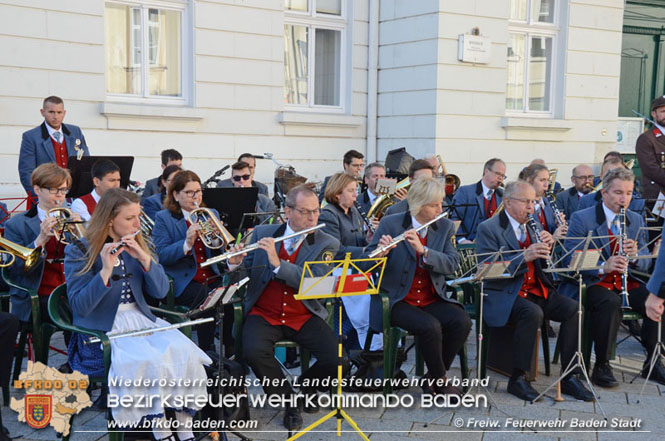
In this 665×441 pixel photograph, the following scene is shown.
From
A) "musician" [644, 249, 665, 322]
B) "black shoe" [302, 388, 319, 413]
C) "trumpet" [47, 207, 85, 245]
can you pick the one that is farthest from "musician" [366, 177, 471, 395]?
"trumpet" [47, 207, 85, 245]

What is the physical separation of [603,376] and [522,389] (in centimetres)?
79

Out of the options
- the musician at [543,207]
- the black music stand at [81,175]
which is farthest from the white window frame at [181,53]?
the musician at [543,207]

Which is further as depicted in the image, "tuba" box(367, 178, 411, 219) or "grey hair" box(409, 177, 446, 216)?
"tuba" box(367, 178, 411, 219)

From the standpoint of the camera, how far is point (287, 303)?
507 centimetres

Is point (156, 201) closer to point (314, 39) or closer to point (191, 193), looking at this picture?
point (191, 193)

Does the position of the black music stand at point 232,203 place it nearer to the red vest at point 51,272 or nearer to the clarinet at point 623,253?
the red vest at point 51,272

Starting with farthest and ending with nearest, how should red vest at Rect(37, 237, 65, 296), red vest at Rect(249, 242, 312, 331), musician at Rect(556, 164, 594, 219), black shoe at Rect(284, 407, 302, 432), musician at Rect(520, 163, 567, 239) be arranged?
musician at Rect(556, 164, 594, 219) → musician at Rect(520, 163, 567, 239) → red vest at Rect(37, 237, 65, 296) → red vest at Rect(249, 242, 312, 331) → black shoe at Rect(284, 407, 302, 432)

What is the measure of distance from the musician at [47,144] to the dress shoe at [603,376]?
5.45 metres

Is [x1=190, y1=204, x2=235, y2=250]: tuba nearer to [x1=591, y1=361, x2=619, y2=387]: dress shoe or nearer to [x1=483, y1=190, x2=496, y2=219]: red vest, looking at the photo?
[x1=591, y1=361, x2=619, y2=387]: dress shoe

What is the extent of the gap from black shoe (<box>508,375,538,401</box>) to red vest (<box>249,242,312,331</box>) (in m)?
1.68

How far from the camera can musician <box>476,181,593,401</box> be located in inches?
216

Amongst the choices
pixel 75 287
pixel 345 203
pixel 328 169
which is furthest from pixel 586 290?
pixel 328 169

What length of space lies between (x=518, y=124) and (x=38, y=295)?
7.94m

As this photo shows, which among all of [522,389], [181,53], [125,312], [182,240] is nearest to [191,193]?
[182,240]
